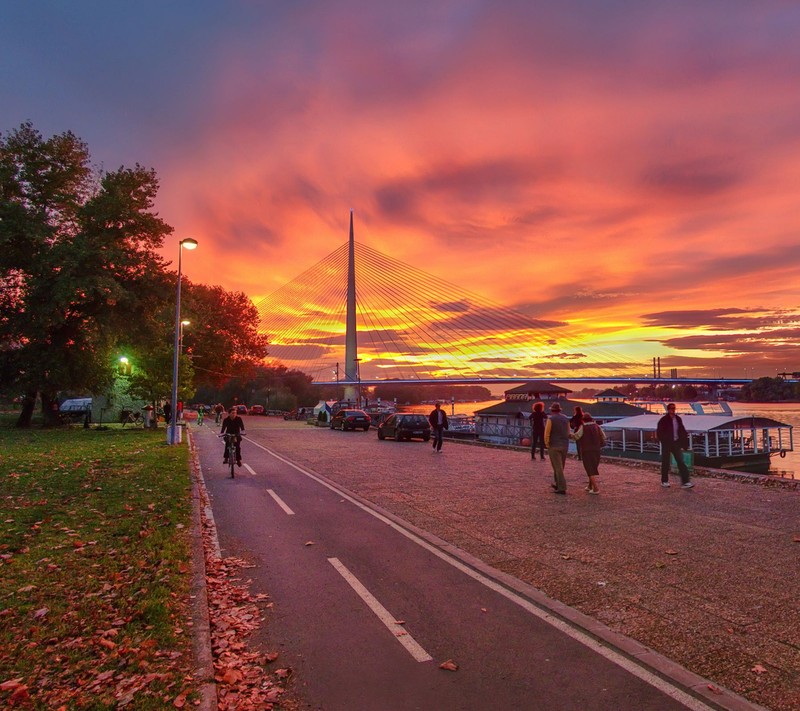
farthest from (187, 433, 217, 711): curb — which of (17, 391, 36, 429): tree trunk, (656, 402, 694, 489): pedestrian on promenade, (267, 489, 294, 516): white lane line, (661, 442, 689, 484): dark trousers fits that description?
(17, 391, 36, 429): tree trunk

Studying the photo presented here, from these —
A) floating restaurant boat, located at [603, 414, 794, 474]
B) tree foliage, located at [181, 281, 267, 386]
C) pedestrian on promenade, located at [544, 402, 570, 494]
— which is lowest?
floating restaurant boat, located at [603, 414, 794, 474]

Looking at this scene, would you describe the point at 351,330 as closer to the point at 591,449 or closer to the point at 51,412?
the point at 51,412

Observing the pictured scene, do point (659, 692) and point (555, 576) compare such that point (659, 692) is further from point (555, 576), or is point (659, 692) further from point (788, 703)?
point (555, 576)

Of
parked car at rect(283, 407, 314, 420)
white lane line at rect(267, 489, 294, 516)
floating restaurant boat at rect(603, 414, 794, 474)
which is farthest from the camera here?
parked car at rect(283, 407, 314, 420)

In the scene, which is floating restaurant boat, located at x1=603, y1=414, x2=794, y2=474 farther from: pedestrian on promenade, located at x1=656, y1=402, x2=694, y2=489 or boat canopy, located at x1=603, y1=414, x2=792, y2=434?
pedestrian on promenade, located at x1=656, y1=402, x2=694, y2=489

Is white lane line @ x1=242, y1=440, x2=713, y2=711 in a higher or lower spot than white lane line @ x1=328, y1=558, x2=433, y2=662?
higher

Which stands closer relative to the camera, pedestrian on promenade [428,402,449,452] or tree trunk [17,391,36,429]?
pedestrian on promenade [428,402,449,452]

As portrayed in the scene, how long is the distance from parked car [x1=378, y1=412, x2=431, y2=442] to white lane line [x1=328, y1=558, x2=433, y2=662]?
22.3 meters

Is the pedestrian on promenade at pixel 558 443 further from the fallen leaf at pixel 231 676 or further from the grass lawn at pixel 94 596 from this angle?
the fallen leaf at pixel 231 676

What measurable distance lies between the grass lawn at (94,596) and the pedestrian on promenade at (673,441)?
10.4m

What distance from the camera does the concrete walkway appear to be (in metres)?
4.59

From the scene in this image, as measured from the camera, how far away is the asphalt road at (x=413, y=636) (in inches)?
152

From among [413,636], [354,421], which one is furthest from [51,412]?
[413,636]

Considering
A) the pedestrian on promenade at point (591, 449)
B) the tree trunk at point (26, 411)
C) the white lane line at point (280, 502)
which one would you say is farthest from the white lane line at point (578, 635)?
the tree trunk at point (26, 411)
